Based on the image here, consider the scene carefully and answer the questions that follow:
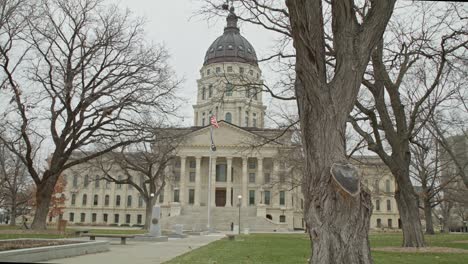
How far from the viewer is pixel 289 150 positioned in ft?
111

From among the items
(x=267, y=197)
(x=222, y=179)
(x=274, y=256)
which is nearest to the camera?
(x=274, y=256)

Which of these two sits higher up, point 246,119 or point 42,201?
point 246,119

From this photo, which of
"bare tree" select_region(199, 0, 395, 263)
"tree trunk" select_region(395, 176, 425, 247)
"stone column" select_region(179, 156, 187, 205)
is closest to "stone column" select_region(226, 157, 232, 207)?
"stone column" select_region(179, 156, 187, 205)

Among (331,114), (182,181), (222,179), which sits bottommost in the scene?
(331,114)

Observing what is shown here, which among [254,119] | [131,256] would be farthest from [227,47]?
[131,256]

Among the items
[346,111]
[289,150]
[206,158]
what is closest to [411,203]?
[346,111]

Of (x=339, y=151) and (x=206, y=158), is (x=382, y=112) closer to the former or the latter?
(x=339, y=151)

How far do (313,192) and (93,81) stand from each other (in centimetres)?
2087

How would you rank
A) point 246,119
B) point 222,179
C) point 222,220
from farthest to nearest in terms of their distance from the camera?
1. point 246,119
2. point 222,179
3. point 222,220

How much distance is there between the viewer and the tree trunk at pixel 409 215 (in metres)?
17.2

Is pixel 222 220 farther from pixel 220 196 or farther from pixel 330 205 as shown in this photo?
pixel 330 205

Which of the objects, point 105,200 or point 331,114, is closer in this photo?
point 331,114

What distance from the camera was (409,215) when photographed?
56.8 ft

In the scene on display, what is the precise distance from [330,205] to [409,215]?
1229 centimetres
